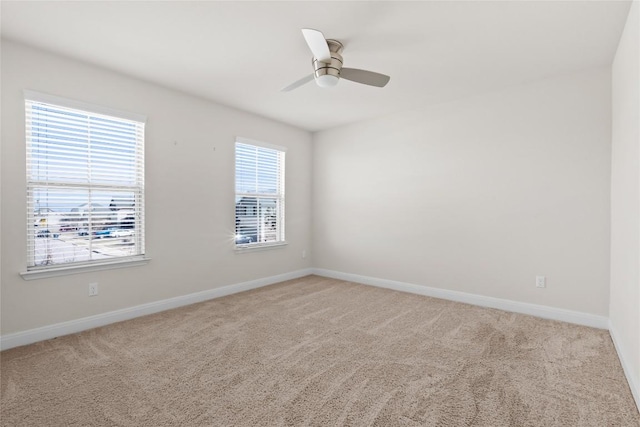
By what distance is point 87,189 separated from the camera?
301cm

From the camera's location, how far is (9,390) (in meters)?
2.01

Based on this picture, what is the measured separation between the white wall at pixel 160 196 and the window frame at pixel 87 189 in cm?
5

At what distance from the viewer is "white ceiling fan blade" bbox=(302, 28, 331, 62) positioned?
2.01 metres

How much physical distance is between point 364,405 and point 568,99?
3.51m

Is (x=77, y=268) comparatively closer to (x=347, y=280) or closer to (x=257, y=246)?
(x=257, y=246)

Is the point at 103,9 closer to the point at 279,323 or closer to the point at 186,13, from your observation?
the point at 186,13

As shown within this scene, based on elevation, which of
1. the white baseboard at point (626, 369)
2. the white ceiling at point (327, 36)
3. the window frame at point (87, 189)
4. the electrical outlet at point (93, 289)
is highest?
the white ceiling at point (327, 36)

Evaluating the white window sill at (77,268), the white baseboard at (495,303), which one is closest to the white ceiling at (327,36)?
the white window sill at (77,268)

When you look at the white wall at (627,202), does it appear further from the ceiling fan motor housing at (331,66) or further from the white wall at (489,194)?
the ceiling fan motor housing at (331,66)

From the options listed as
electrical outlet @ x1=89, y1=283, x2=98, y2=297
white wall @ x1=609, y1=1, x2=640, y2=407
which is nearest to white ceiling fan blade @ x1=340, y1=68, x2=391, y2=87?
white wall @ x1=609, y1=1, x2=640, y2=407

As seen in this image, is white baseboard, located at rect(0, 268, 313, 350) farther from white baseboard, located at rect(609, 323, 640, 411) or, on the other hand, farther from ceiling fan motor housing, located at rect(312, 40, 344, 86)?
white baseboard, located at rect(609, 323, 640, 411)

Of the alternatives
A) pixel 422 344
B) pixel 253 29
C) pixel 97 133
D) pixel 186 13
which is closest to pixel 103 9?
pixel 186 13

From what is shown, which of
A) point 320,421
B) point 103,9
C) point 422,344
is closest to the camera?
point 320,421

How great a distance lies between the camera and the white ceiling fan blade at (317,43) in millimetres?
2014
